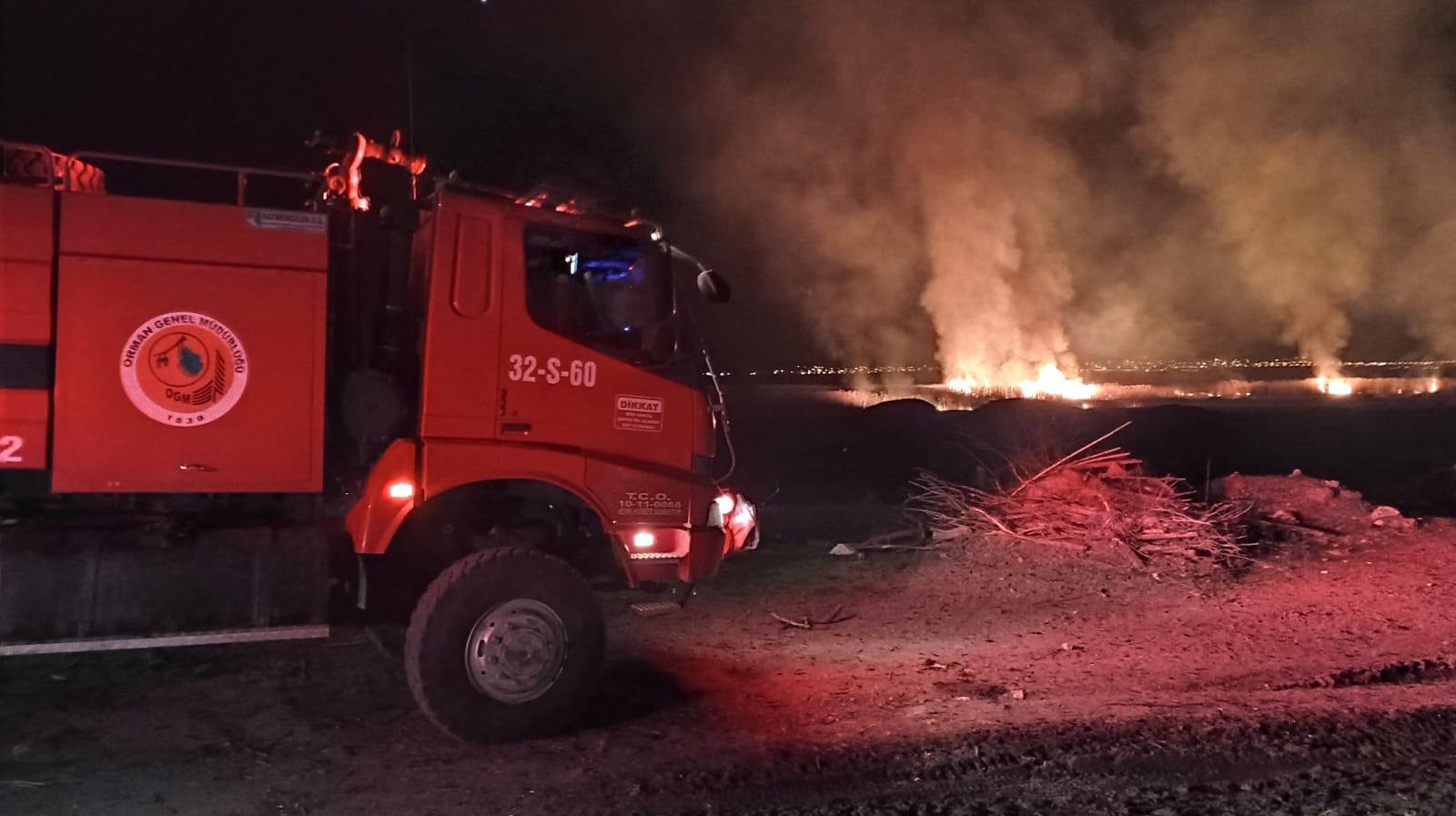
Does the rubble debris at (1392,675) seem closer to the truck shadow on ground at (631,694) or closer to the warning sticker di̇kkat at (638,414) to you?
the truck shadow on ground at (631,694)

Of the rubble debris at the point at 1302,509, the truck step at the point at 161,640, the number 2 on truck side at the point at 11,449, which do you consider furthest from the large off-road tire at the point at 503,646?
the rubble debris at the point at 1302,509

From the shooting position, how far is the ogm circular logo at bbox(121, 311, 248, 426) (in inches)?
235

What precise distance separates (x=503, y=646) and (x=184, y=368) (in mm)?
2307

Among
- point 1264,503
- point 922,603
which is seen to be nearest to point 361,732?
point 922,603

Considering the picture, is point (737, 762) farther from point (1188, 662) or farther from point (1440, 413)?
point (1440, 413)

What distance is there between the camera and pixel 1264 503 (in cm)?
1385

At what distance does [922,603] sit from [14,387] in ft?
24.9

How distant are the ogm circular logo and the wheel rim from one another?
1.88 meters

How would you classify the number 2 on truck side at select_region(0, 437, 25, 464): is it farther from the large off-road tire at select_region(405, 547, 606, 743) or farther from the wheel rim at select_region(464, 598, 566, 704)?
the wheel rim at select_region(464, 598, 566, 704)

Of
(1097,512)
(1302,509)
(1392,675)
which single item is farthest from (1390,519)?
(1392,675)

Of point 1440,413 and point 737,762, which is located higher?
point 1440,413

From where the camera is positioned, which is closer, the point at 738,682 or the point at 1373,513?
the point at 738,682

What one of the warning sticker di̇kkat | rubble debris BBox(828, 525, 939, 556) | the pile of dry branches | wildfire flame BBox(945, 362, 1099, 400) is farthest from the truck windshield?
wildfire flame BBox(945, 362, 1099, 400)

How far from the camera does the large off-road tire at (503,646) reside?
243 inches
